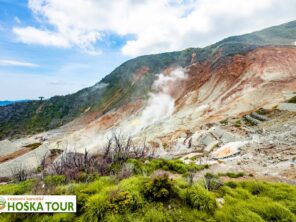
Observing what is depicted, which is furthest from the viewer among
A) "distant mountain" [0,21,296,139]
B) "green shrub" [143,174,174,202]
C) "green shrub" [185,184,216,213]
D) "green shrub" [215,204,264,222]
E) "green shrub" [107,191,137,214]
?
"distant mountain" [0,21,296,139]

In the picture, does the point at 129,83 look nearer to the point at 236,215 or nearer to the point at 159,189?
the point at 159,189

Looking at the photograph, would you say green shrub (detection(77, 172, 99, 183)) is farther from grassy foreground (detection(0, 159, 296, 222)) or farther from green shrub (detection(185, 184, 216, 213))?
green shrub (detection(185, 184, 216, 213))

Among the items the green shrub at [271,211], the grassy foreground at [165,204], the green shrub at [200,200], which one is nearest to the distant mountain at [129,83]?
the grassy foreground at [165,204]

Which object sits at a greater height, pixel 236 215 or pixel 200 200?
pixel 200 200

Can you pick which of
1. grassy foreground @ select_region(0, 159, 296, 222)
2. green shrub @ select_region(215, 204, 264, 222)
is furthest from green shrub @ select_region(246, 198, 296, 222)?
green shrub @ select_region(215, 204, 264, 222)

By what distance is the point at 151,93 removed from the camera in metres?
64.8

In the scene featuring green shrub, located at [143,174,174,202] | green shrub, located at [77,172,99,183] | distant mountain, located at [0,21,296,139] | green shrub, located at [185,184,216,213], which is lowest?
green shrub, located at [77,172,99,183]

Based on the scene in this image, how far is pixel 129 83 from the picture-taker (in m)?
75.8

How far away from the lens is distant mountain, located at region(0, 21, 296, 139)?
64.1 meters

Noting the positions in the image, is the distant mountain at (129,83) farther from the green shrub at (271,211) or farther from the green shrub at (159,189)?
the green shrub at (159,189)

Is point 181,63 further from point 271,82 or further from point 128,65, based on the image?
point 271,82

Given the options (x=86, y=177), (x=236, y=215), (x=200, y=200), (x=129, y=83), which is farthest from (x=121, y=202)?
(x=129, y=83)

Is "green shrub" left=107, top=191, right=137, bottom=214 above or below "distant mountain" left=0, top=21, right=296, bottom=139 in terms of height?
below

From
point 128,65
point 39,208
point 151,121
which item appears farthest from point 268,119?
point 128,65
